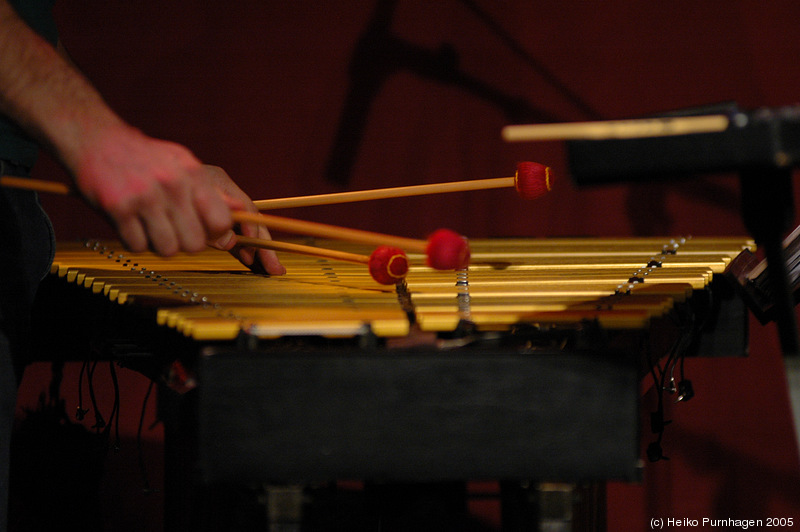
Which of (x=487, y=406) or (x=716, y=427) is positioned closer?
(x=487, y=406)

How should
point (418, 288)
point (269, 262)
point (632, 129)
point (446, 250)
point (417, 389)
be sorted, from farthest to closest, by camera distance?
point (269, 262)
point (418, 288)
point (446, 250)
point (417, 389)
point (632, 129)

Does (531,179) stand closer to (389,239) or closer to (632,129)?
(389,239)

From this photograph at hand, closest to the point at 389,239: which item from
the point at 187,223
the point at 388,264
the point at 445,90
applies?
the point at 388,264

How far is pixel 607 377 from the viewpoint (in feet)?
2.57

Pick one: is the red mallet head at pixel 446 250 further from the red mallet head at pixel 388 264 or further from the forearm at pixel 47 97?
the forearm at pixel 47 97

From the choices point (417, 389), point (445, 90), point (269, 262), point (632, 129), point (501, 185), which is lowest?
point (417, 389)

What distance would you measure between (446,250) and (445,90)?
1510 millimetres

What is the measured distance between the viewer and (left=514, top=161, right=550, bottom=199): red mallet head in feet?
4.89

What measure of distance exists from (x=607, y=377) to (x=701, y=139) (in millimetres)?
262

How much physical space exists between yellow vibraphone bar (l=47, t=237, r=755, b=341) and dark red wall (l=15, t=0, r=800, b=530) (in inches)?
31.3

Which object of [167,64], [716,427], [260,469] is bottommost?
[260,469]

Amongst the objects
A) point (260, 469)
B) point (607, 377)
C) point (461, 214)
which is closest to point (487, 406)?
point (607, 377)

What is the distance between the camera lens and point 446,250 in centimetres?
101

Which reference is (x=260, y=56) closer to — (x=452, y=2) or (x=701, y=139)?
(x=452, y=2)
